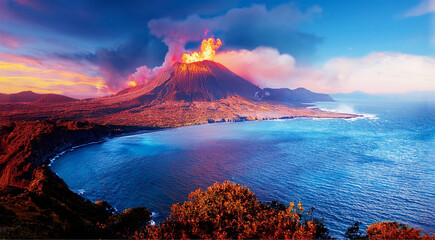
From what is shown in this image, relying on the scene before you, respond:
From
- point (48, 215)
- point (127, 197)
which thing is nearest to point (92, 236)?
point (48, 215)

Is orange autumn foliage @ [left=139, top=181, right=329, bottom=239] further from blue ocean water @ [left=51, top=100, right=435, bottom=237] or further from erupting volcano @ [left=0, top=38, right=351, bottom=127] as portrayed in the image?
erupting volcano @ [left=0, top=38, right=351, bottom=127]

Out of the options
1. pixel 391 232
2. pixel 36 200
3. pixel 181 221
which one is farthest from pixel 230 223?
pixel 36 200

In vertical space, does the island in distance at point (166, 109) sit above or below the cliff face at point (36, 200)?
above

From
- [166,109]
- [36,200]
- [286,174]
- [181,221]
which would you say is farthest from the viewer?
[166,109]

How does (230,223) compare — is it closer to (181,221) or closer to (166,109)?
(181,221)

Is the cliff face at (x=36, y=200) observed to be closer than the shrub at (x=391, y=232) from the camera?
Yes

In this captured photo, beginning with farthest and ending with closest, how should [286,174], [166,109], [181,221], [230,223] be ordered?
[166,109] < [286,174] < [181,221] < [230,223]

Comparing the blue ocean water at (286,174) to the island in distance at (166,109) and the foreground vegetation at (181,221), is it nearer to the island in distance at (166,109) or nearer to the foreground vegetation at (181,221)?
the foreground vegetation at (181,221)

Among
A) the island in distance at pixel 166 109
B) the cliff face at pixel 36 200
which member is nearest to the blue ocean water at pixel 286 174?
the cliff face at pixel 36 200
